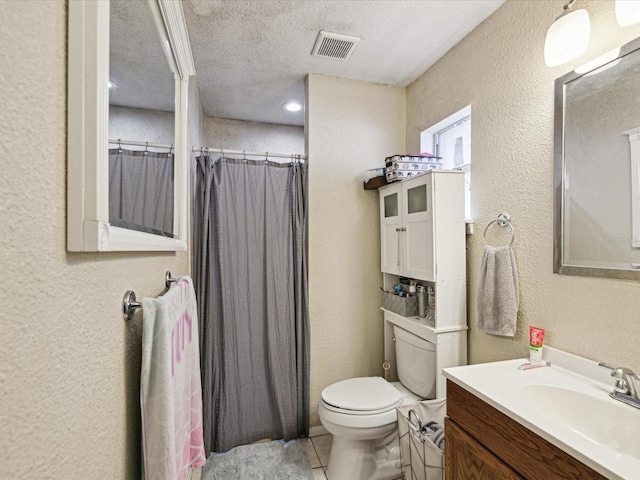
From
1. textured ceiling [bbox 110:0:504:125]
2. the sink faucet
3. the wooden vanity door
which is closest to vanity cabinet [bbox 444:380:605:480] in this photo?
the wooden vanity door

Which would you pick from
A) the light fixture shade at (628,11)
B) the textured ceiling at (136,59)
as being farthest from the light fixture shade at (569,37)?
the textured ceiling at (136,59)

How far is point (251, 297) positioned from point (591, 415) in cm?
171

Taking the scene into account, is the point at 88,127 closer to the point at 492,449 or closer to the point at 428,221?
the point at 492,449

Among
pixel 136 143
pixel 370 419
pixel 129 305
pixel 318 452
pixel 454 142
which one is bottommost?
pixel 318 452

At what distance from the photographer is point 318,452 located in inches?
77.6

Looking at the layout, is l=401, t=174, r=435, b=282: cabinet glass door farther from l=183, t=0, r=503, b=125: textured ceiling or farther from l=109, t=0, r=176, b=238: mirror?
l=109, t=0, r=176, b=238: mirror

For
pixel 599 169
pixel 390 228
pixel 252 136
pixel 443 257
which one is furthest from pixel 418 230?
pixel 252 136

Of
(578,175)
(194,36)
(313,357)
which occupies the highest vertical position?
(194,36)

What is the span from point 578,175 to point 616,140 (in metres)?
0.15

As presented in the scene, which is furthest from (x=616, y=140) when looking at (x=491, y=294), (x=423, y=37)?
(x=423, y=37)

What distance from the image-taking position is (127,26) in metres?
0.68

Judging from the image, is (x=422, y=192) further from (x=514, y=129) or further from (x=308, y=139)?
(x=308, y=139)

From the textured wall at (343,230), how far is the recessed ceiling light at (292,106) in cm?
48

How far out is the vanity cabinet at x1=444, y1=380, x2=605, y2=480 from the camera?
0.81 m
